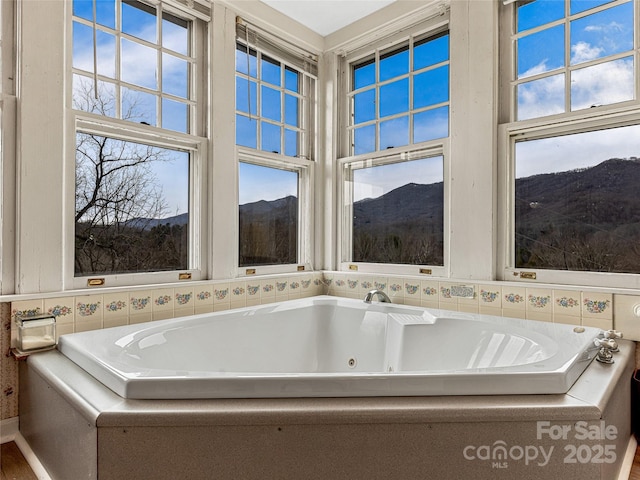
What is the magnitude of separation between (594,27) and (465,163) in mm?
878

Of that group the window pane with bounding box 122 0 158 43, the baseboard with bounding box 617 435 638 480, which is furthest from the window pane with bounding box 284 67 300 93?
the baseboard with bounding box 617 435 638 480

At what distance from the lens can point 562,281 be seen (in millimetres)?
2000

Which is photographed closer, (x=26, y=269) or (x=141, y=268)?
(x=26, y=269)

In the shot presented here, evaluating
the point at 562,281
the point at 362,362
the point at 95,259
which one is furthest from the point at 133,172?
the point at 562,281

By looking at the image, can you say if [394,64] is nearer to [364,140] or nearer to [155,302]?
[364,140]

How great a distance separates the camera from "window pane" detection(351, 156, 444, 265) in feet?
8.37

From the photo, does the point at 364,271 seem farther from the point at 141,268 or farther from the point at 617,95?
the point at 617,95

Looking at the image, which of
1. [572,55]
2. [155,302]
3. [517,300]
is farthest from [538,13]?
[155,302]

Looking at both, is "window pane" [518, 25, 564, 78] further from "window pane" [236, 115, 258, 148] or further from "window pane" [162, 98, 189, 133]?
"window pane" [162, 98, 189, 133]

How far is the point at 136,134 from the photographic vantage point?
2080 millimetres

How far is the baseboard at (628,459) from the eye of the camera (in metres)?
1.39

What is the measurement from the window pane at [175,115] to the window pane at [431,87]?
1.49 metres

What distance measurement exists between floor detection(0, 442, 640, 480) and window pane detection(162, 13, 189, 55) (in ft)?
6.89

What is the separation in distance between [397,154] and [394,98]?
406mm
